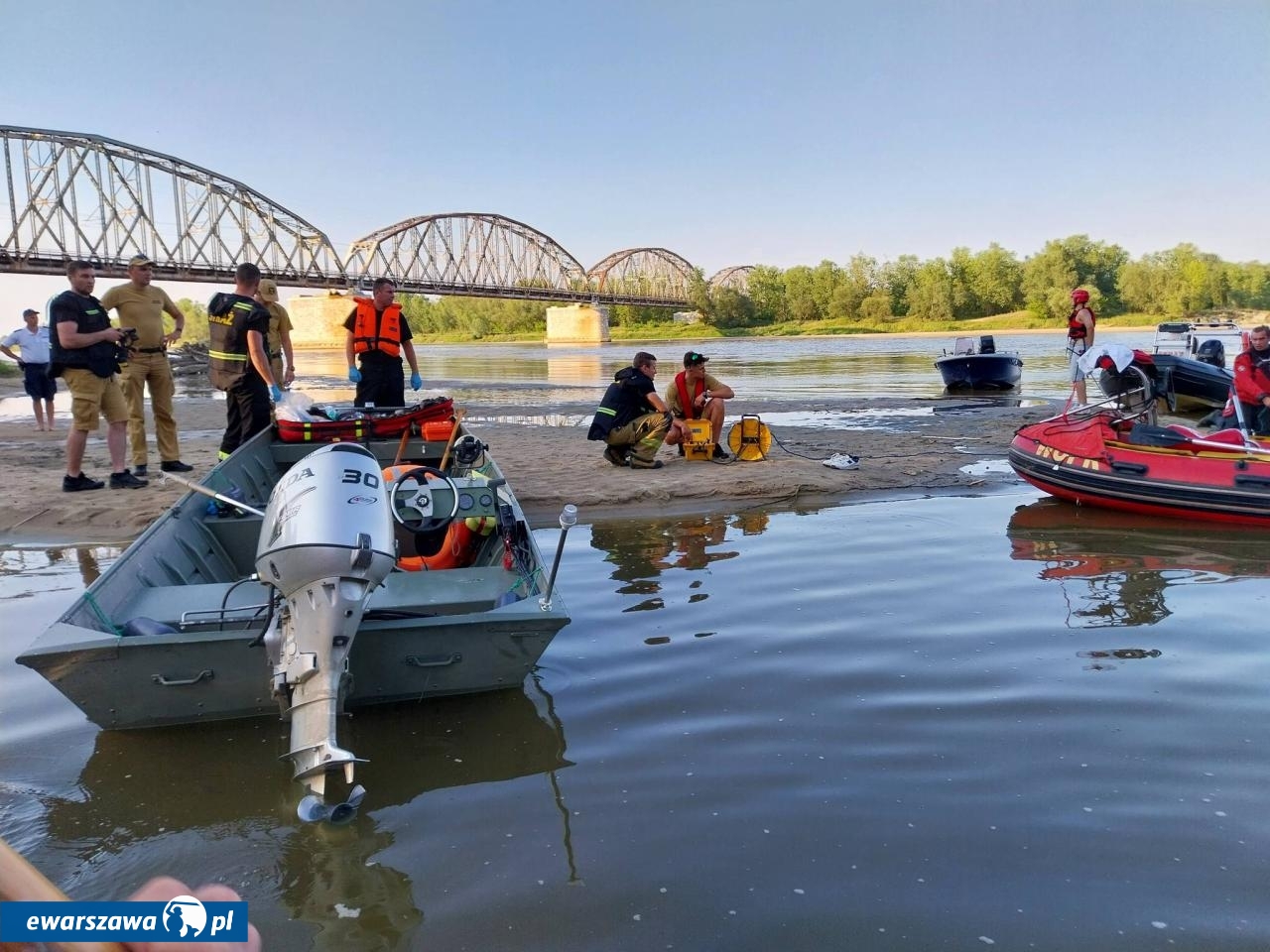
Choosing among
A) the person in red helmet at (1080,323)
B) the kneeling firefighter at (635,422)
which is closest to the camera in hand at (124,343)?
the kneeling firefighter at (635,422)

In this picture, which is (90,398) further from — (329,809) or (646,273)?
(646,273)

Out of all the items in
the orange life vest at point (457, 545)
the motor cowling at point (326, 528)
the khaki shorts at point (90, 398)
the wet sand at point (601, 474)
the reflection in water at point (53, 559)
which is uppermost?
the khaki shorts at point (90, 398)

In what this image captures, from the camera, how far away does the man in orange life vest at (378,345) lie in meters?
8.32

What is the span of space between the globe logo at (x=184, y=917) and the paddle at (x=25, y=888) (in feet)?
0.32

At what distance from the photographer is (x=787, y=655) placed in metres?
4.45

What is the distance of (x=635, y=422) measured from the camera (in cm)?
943

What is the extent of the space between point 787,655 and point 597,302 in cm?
8426

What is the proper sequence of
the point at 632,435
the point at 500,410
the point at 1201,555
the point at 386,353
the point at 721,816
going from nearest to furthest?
1. the point at 721,816
2. the point at 1201,555
3. the point at 386,353
4. the point at 632,435
5. the point at 500,410

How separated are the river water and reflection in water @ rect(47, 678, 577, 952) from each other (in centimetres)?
1

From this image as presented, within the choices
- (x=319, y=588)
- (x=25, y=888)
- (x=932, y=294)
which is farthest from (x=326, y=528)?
(x=932, y=294)

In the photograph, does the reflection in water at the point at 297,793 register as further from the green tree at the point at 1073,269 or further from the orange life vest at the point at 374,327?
the green tree at the point at 1073,269

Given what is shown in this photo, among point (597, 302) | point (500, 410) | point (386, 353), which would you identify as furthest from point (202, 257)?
point (386, 353)

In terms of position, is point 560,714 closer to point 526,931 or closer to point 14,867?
point 526,931

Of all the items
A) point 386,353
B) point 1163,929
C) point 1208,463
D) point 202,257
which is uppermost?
point 202,257
